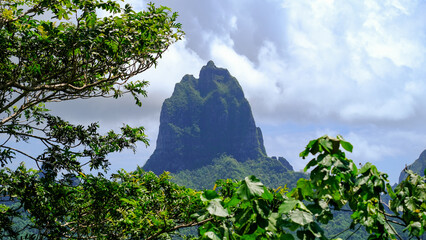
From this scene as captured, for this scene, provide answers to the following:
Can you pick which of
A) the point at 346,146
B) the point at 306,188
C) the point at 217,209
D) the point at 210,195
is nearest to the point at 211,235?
the point at 217,209

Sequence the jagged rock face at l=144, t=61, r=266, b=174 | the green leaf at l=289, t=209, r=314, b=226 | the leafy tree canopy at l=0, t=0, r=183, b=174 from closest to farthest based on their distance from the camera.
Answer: the green leaf at l=289, t=209, r=314, b=226 < the leafy tree canopy at l=0, t=0, r=183, b=174 < the jagged rock face at l=144, t=61, r=266, b=174

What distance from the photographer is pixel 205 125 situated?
168500 millimetres

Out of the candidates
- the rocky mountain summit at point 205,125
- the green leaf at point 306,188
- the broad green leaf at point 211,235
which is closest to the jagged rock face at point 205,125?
the rocky mountain summit at point 205,125

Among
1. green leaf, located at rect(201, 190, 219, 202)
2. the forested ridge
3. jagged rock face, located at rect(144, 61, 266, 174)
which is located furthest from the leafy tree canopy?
jagged rock face, located at rect(144, 61, 266, 174)

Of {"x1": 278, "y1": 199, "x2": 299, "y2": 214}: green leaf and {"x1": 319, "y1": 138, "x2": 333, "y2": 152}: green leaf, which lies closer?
{"x1": 278, "y1": 199, "x2": 299, "y2": 214}: green leaf

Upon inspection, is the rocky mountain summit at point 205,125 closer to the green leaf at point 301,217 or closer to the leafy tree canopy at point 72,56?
the leafy tree canopy at point 72,56

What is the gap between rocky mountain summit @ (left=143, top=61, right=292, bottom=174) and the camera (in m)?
158

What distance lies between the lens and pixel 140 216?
566 centimetres

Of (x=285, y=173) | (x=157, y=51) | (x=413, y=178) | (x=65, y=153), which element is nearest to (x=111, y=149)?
(x=65, y=153)

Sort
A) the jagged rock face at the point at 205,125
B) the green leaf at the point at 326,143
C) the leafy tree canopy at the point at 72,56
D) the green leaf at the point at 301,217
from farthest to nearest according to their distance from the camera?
the jagged rock face at the point at 205,125 → the leafy tree canopy at the point at 72,56 → the green leaf at the point at 326,143 → the green leaf at the point at 301,217

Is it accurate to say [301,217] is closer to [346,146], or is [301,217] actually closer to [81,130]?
[346,146]

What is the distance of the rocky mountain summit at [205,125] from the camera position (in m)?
158

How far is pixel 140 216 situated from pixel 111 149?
186 cm

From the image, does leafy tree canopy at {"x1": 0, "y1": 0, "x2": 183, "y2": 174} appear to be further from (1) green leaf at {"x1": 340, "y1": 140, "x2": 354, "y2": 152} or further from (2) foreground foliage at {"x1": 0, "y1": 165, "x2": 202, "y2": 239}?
(1) green leaf at {"x1": 340, "y1": 140, "x2": 354, "y2": 152}
